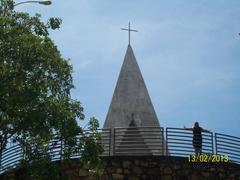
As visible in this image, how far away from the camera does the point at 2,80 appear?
1467 centimetres

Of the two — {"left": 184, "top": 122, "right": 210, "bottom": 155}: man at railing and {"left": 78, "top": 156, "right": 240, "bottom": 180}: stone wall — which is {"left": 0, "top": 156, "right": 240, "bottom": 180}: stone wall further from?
{"left": 184, "top": 122, "right": 210, "bottom": 155}: man at railing

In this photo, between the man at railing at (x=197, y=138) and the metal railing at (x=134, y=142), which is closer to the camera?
the man at railing at (x=197, y=138)

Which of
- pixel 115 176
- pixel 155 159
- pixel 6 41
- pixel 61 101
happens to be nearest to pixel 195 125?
pixel 155 159

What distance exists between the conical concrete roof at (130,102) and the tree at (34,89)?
42.4ft

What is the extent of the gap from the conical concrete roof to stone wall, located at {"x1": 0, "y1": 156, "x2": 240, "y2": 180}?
340 inches

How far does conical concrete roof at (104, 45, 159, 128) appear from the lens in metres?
28.6
